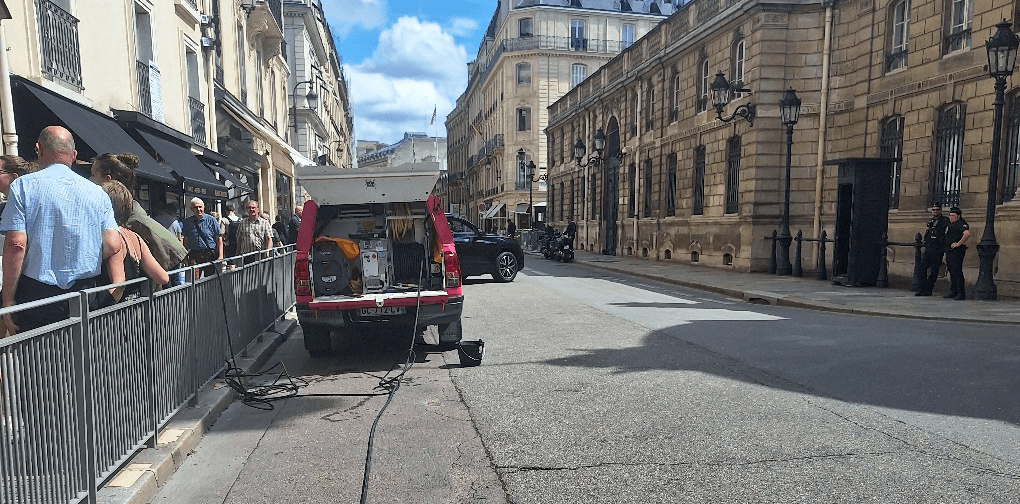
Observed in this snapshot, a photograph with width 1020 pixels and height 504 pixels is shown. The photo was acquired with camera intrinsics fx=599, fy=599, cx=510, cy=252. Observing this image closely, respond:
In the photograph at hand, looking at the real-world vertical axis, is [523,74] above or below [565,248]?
above

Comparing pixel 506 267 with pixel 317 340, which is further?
pixel 506 267

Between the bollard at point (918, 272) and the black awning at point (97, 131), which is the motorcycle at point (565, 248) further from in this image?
the black awning at point (97, 131)

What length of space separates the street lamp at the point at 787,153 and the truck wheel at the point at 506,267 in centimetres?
689

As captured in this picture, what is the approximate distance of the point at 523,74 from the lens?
4953 cm

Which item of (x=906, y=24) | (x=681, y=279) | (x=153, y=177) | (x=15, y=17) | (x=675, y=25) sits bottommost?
(x=681, y=279)

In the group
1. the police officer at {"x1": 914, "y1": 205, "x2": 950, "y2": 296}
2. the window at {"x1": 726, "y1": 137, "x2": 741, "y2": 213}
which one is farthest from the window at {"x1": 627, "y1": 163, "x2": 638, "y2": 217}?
the police officer at {"x1": 914, "y1": 205, "x2": 950, "y2": 296}

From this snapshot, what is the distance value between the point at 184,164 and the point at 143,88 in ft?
5.83

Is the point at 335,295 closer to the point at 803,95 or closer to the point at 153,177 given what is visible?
the point at 153,177

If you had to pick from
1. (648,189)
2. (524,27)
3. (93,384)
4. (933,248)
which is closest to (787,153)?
(933,248)

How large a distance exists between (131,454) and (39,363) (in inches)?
41.3

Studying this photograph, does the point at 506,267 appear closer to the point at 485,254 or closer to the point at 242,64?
the point at 485,254

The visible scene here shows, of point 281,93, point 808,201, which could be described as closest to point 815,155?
point 808,201

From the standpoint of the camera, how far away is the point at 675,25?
21406 mm

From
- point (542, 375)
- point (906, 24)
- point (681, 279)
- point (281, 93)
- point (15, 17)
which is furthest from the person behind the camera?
point (281, 93)
